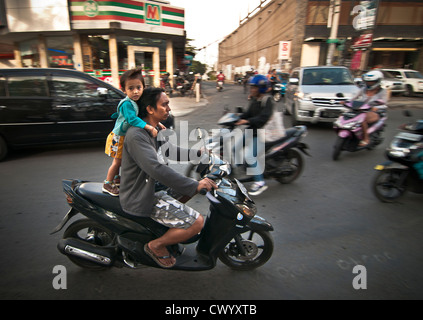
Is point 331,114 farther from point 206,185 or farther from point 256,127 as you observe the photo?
point 206,185

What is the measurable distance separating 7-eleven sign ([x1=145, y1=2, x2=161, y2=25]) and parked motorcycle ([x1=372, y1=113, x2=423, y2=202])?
600 inches

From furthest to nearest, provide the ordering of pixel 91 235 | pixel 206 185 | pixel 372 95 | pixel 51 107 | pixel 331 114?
1. pixel 331 114
2. pixel 372 95
3. pixel 51 107
4. pixel 91 235
5. pixel 206 185

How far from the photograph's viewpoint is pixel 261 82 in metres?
3.86

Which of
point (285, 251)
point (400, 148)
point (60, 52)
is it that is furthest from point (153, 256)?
point (60, 52)

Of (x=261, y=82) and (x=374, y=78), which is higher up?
(x=374, y=78)

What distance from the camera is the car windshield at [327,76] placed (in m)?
8.26

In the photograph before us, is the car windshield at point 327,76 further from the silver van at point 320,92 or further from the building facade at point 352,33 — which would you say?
the building facade at point 352,33

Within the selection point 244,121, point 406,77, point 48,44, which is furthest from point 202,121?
point 406,77

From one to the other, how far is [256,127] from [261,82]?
67cm

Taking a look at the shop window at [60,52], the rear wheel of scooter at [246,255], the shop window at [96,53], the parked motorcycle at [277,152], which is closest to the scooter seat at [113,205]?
the rear wheel of scooter at [246,255]
